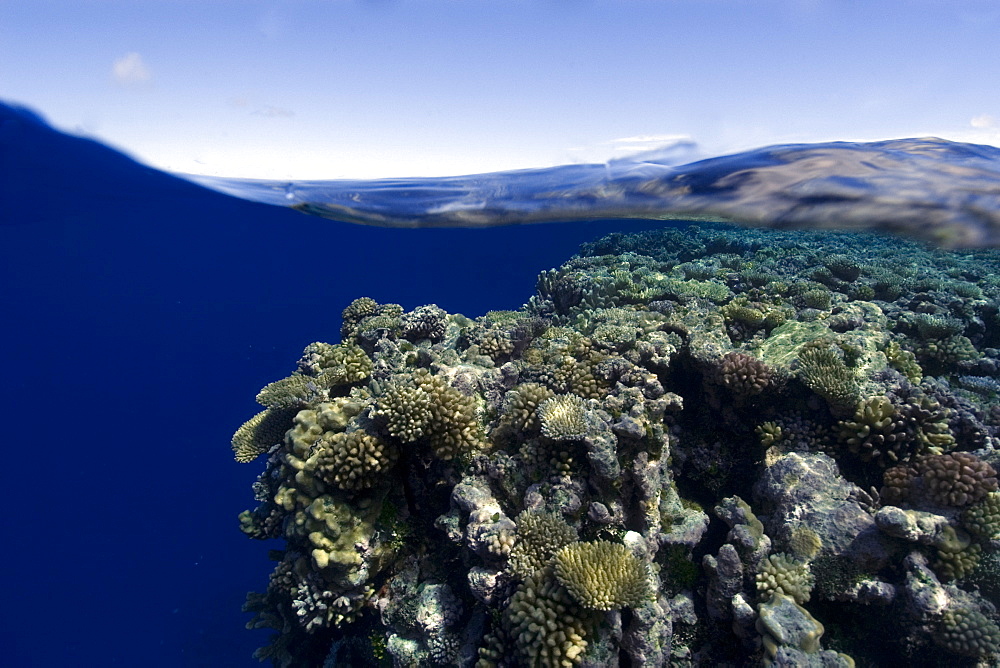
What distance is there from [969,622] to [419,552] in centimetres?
547

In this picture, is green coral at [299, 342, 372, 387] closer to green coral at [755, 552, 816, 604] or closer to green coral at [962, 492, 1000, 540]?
green coral at [755, 552, 816, 604]

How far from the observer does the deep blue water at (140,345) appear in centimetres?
2296

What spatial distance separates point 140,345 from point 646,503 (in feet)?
384

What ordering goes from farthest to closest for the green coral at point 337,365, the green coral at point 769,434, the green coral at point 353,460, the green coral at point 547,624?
the green coral at point 337,365, the green coral at point 769,434, the green coral at point 353,460, the green coral at point 547,624

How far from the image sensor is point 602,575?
159 inches

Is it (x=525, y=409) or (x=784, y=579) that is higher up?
(x=525, y=409)

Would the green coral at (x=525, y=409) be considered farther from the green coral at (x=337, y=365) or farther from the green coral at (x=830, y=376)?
the green coral at (x=830, y=376)

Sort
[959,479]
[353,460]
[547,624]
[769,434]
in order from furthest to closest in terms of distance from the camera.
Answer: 1. [769,434]
2. [353,460]
3. [959,479]
4. [547,624]

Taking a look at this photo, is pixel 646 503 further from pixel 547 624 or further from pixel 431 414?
pixel 431 414

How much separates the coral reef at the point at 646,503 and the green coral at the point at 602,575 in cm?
2

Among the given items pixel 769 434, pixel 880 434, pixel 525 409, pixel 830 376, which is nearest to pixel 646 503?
pixel 525 409

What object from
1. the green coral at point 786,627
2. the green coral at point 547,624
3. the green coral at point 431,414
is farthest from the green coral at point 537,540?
the green coral at point 786,627

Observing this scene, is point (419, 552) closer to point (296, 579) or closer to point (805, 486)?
point (296, 579)

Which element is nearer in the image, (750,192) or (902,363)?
(902,363)
